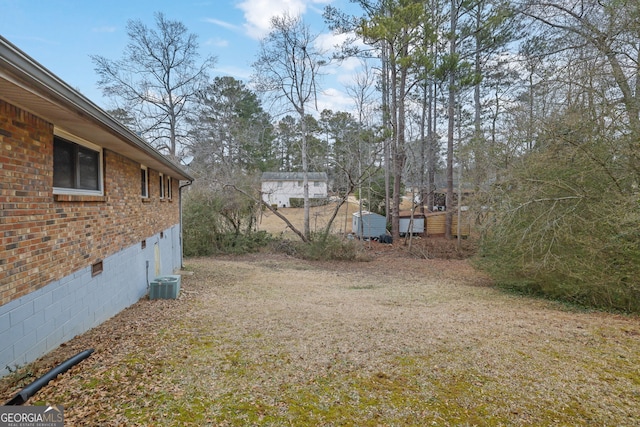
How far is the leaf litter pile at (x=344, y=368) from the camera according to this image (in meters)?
2.51

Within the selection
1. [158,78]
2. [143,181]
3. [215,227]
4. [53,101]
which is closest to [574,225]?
[53,101]

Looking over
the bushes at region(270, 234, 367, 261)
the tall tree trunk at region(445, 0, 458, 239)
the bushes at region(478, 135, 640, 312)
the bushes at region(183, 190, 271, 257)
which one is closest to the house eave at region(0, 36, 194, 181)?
the bushes at region(478, 135, 640, 312)

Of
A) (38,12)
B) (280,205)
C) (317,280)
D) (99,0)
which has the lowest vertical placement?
(317,280)

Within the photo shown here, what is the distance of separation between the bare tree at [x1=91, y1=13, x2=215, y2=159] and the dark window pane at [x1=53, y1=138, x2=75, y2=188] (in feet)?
44.8

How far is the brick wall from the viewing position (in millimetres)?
2928

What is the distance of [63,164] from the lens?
4.00m

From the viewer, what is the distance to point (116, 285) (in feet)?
17.5

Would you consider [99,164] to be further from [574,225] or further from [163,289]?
[574,225]

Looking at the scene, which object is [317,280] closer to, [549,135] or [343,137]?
[549,135]

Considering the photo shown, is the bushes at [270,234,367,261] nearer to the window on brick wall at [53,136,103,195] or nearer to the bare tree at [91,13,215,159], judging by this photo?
the bare tree at [91,13,215,159]

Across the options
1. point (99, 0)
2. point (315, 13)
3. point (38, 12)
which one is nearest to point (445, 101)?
point (315, 13)

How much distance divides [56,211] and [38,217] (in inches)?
12.8

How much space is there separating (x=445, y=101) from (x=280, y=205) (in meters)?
18.9

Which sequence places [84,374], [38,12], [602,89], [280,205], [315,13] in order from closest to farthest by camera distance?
[84,374]
[602,89]
[38,12]
[315,13]
[280,205]
